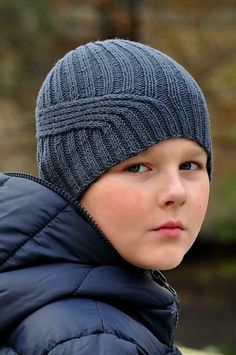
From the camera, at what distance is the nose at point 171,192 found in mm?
1912

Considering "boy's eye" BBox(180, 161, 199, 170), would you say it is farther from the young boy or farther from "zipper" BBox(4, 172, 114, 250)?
"zipper" BBox(4, 172, 114, 250)

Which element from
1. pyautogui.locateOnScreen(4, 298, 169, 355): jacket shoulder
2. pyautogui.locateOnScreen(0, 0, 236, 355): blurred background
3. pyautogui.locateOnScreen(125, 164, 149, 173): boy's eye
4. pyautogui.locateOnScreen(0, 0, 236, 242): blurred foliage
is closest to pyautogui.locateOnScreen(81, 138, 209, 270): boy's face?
pyautogui.locateOnScreen(125, 164, 149, 173): boy's eye

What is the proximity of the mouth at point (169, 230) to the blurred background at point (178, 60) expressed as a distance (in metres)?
6.87

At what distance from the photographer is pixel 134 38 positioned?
10.6m

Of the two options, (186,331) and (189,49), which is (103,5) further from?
(186,331)

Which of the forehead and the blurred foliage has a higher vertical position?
the forehead

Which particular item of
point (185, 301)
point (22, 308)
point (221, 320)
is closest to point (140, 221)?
point (22, 308)

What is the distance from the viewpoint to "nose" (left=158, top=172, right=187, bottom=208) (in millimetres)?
1912

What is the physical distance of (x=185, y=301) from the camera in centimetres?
939

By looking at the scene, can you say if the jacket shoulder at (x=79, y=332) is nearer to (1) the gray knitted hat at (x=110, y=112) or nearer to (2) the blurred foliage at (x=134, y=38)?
(1) the gray knitted hat at (x=110, y=112)

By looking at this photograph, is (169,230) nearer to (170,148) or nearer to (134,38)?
(170,148)

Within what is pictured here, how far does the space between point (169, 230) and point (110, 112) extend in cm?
29

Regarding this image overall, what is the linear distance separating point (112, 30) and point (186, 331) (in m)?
4.08

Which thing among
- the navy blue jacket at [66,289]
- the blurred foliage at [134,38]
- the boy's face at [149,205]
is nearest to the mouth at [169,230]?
the boy's face at [149,205]
